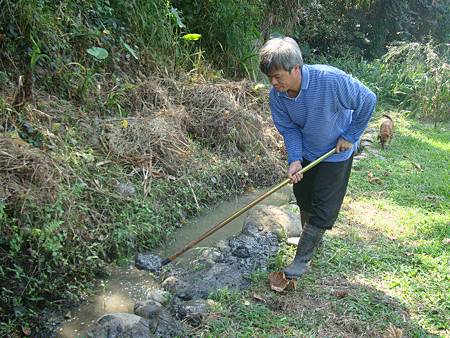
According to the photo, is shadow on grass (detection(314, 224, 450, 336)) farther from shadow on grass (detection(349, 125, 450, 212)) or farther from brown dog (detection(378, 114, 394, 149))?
brown dog (detection(378, 114, 394, 149))

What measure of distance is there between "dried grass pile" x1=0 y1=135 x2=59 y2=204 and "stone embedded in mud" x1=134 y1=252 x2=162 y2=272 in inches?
31.6

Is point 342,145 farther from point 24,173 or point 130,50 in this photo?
point 130,50

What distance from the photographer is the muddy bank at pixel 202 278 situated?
2787 mm

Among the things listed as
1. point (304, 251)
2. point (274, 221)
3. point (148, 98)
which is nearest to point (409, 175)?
point (274, 221)

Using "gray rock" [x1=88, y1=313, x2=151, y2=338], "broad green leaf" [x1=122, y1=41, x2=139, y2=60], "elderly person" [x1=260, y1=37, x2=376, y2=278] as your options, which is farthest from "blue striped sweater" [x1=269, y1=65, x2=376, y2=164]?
"broad green leaf" [x1=122, y1=41, x2=139, y2=60]

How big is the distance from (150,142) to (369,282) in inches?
96.0

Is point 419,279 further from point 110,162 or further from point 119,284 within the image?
point 110,162

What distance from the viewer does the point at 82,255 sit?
11.0 feet

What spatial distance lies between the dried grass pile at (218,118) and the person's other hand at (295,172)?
2348mm

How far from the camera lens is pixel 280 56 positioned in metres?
2.73

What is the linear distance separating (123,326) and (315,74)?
1.84 metres

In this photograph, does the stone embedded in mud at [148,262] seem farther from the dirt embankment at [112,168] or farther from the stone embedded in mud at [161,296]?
the stone embedded in mud at [161,296]

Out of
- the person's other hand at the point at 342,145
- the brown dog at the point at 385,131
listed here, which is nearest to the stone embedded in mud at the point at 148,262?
the person's other hand at the point at 342,145

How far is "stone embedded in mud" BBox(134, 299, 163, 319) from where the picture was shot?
2973mm
